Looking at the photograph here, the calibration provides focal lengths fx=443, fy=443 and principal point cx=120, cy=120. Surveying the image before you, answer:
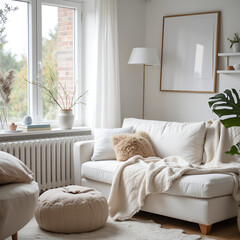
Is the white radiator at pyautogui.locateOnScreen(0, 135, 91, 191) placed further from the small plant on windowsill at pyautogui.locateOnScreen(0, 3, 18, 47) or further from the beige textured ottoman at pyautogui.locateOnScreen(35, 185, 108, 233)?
the small plant on windowsill at pyautogui.locateOnScreen(0, 3, 18, 47)

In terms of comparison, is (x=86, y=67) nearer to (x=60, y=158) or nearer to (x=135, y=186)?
(x=60, y=158)

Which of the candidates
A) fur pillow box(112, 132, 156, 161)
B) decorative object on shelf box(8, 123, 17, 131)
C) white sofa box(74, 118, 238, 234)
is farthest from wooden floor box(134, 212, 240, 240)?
decorative object on shelf box(8, 123, 17, 131)

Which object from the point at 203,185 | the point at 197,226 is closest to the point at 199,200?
the point at 203,185

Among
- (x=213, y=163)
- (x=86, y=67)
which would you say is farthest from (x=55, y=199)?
(x=86, y=67)

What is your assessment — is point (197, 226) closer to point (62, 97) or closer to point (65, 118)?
point (65, 118)

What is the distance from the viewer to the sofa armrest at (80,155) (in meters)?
4.48

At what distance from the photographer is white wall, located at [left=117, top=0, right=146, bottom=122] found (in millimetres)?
5473

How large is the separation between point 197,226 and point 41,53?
8.27 ft

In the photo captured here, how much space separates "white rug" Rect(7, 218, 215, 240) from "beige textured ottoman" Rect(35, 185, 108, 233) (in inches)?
2.2

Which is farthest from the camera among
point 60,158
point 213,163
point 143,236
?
point 60,158

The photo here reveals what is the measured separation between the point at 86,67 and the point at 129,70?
0.60 meters

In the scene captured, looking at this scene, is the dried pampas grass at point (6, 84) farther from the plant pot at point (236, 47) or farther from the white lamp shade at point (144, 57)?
the plant pot at point (236, 47)

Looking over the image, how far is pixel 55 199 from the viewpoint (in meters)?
3.50

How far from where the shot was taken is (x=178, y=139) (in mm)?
4336
